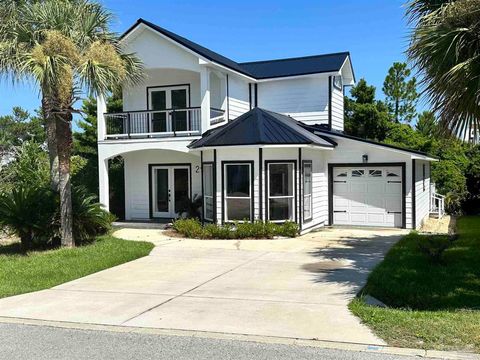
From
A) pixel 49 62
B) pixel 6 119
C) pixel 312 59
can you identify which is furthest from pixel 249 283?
pixel 6 119

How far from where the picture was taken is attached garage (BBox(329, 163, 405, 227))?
722 inches

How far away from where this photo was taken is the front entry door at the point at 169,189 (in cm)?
2078

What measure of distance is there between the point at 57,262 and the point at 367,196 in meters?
11.5

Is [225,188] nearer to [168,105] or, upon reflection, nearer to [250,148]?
[250,148]

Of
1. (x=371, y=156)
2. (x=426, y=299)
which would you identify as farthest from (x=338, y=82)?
(x=426, y=299)

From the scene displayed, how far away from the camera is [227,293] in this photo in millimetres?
8750

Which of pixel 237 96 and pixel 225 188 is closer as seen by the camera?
pixel 225 188

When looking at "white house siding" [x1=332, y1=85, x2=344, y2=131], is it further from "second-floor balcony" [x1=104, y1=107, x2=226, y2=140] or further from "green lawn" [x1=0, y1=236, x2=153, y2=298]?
"green lawn" [x1=0, y1=236, x2=153, y2=298]

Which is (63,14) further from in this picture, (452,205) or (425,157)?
(452,205)

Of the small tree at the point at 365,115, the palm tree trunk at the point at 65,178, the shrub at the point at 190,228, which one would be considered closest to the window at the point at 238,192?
the shrub at the point at 190,228

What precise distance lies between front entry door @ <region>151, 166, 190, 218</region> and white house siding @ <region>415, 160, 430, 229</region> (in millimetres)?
8735

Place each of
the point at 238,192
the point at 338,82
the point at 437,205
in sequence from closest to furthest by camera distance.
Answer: the point at 238,192, the point at 338,82, the point at 437,205

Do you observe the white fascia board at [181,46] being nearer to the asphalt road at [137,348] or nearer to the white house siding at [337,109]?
the white house siding at [337,109]

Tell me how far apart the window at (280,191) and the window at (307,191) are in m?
0.69
